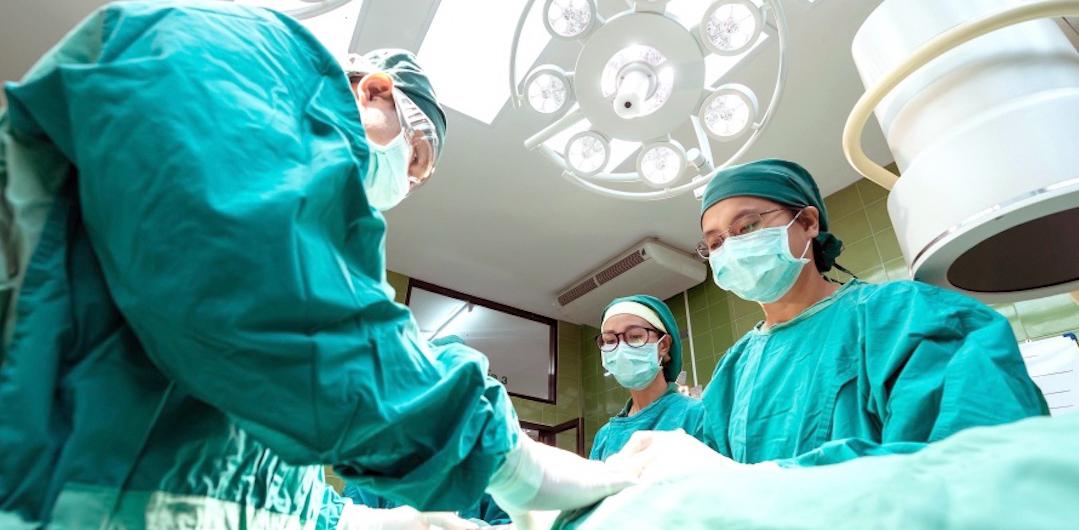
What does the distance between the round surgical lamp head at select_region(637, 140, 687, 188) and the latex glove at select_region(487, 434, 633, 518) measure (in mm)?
1210

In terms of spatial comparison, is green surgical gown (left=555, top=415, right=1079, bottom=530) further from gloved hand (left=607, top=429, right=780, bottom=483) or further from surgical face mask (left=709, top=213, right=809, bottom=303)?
surgical face mask (left=709, top=213, right=809, bottom=303)

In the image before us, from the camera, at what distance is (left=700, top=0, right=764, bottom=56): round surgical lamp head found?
145cm

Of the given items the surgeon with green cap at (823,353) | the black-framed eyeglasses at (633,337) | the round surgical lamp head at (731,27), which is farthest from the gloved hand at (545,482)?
the black-framed eyeglasses at (633,337)

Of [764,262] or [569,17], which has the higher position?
[569,17]

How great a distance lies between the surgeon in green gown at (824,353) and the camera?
2.78 feet

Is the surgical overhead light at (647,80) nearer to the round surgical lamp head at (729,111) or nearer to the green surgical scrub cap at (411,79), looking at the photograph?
the round surgical lamp head at (729,111)

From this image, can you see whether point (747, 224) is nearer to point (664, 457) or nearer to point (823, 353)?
point (823, 353)

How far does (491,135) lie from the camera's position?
9.49 feet

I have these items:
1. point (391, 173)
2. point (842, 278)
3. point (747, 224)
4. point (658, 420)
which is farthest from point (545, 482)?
point (842, 278)

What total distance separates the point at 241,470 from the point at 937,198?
3.55ft

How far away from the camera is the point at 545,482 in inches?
29.3

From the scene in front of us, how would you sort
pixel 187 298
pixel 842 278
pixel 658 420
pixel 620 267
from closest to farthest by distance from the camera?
pixel 187 298 → pixel 658 420 → pixel 842 278 → pixel 620 267

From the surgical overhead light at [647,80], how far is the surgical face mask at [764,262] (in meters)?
0.28

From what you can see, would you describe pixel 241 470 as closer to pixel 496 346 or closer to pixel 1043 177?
pixel 1043 177
